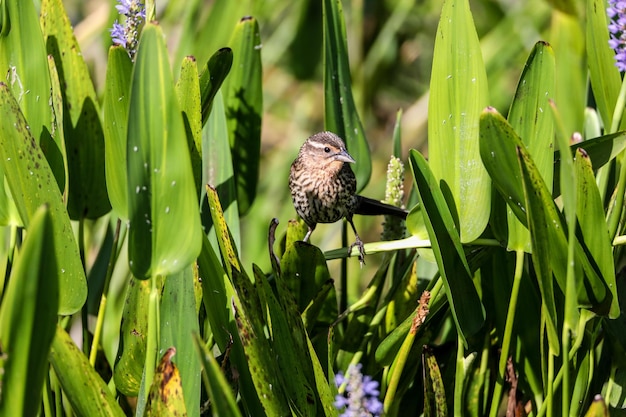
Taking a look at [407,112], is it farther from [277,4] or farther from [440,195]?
[440,195]

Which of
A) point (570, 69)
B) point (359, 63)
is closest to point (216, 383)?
point (570, 69)

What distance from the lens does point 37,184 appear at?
172cm

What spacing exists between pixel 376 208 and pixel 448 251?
64 centimetres

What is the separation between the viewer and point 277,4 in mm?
4539

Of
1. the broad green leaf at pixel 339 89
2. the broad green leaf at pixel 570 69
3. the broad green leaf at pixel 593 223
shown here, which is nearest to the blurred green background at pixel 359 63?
the broad green leaf at pixel 570 69

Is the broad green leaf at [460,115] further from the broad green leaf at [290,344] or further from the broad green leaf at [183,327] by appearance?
the broad green leaf at [183,327]

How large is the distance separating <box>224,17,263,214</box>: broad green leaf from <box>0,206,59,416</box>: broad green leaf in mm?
1116

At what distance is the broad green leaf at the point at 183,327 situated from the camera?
5.43 feet

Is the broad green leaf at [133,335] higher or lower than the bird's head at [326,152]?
lower

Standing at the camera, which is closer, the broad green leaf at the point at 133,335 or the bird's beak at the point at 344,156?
the broad green leaf at the point at 133,335

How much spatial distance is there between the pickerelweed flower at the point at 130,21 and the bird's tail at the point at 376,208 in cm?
75

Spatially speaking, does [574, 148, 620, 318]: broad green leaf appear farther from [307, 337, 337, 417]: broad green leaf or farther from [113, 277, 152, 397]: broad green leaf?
[113, 277, 152, 397]: broad green leaf

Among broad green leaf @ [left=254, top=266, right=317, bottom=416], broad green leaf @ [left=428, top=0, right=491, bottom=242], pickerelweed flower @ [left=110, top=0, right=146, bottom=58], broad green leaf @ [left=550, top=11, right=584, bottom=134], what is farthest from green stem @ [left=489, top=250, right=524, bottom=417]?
broad green leaf @ [left=550, top=11, right=584, bottom=134]

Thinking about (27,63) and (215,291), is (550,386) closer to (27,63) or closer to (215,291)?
(215,291)
